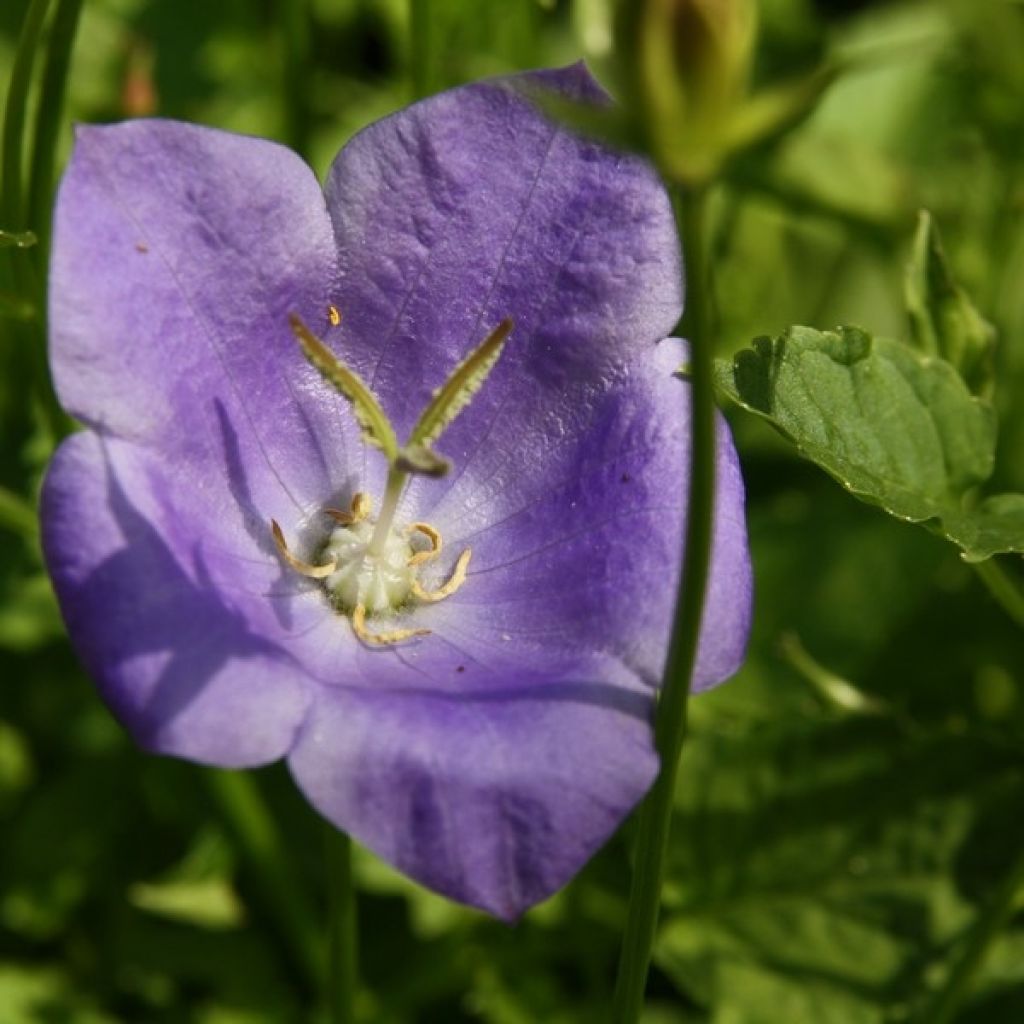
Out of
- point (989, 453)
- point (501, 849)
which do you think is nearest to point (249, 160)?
point (501, 849)

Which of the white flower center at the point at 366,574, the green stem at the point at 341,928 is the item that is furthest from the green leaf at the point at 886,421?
the green stem at the point at 341,928

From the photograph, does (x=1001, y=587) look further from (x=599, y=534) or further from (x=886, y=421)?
(x=599, y=534)

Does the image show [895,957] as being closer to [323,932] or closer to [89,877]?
[323,932]

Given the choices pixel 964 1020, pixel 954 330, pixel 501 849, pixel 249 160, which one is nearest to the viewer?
pixel 501 849

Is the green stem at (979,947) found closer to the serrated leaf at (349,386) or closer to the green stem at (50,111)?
the serrated leaf at (349,386)

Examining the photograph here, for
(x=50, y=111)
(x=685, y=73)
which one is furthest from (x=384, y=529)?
(x=685, y=73)

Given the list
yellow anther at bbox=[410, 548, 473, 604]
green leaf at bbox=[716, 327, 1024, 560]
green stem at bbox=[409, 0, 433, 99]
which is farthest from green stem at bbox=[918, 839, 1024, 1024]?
green stem at bbox=[409, 0, 433, 99]

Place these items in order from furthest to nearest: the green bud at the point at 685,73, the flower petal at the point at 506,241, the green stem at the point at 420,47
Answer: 1. the green stem at the point at 420,47
2. the flower petal at the point at 506,241
3. the green bud at the point at 685,73
